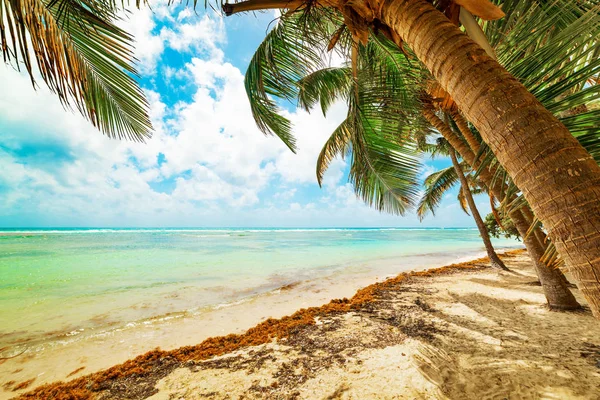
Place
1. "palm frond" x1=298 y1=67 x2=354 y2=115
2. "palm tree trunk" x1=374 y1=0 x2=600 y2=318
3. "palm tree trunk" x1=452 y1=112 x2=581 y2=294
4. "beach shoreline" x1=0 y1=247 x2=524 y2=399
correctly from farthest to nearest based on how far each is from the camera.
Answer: "palm frond" x1=298 y1=67 x2=354 y2=115 < "palm tree trunk" x1=452 y1=112 x2=581 y2=294 < "beach shoreline" x1=0 y1=247 x2=524 y2=399 < "palm tree trunk" x1=374 y1=0 x2=600 y2=318

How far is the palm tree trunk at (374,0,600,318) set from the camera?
716 mm

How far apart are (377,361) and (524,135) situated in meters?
2.28

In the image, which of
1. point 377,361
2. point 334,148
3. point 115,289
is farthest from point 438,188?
point 115,289

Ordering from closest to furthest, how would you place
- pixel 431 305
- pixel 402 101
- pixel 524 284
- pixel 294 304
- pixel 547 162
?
pixel 547 162
pixel 402 101
pixel 431 305
pixel 294 304
pixel 524 284

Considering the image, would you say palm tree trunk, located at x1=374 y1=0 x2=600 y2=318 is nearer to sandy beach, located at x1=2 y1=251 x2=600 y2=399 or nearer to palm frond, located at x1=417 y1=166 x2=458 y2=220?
sandy beach, located at x1=2 y1=251 x2=600 y2=399

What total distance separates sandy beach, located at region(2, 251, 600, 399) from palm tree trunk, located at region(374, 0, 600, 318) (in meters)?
1.72

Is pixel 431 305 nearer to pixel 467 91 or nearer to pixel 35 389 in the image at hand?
pixel 467 91

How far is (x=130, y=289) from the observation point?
5926 mm

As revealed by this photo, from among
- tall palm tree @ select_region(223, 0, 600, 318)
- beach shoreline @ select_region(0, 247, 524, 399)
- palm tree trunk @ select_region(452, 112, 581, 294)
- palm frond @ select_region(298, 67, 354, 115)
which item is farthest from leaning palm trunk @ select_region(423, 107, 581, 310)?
beach shoreline @ select_region(0, 247, 524, 399)

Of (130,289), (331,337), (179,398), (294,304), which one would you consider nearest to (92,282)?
(130,289)

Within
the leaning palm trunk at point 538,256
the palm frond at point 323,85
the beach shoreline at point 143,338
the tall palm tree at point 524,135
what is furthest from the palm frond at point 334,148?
the tall palm tree at point 524,135

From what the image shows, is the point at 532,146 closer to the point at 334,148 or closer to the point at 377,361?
the point at 377,361

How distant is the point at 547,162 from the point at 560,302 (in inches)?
169

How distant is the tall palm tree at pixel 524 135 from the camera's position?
2.36 feet
